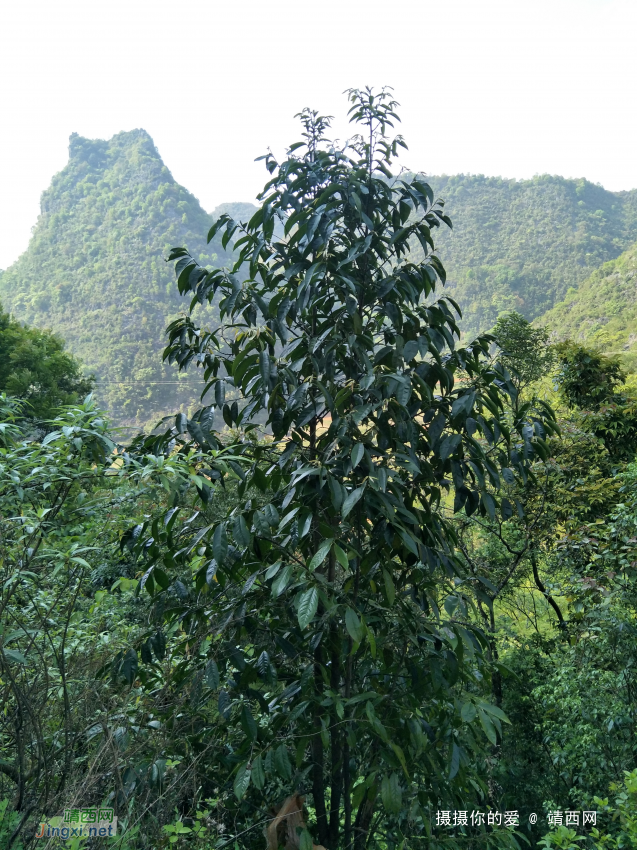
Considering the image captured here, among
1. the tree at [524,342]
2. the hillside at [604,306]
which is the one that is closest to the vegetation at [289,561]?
the tree at [524,342]

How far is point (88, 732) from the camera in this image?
1564 millimetres

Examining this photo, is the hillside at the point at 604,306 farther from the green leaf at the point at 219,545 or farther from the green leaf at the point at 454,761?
the green leaf at the point at 219,545

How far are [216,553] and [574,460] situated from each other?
4.02 m

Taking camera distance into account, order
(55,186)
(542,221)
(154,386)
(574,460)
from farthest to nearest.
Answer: (55,186)
(542,221)
(154,386)
(574,460)

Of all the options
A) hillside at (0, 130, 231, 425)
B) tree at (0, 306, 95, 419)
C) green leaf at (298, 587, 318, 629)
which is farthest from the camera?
hillside at (0, 130, 231, 425)

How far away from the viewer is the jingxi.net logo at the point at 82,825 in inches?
52.7

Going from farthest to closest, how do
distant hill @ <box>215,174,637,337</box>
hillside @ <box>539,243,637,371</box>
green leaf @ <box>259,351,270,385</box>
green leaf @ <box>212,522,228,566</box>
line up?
1. distant hill @ <box>215,174,637,337</box>
2. hillside @ <box>539,243,637,371</box>
3. green leaf @ <box>259,351,270,385</box>
4. green leaf @ <box>212,522,228,566</box>

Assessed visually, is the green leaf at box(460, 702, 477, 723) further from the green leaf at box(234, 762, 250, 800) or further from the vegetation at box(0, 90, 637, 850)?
the green leaf at box(234, 762, 250, 800)

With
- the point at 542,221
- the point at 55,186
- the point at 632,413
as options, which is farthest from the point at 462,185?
the point at 632,413

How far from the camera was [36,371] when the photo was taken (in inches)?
336

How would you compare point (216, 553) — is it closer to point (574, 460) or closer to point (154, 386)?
point (574, 460)

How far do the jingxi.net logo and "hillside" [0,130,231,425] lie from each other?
18234 mm

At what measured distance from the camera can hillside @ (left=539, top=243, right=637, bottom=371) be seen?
1611cm

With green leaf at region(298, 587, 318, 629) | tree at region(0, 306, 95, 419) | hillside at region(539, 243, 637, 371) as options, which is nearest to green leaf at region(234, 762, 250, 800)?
green leaf at region(298, 587, 318, 629)
